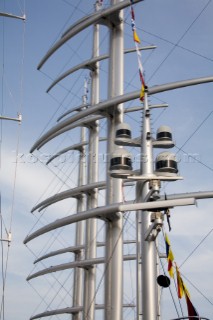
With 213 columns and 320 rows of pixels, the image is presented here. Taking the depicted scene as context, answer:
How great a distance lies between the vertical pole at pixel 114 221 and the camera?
12898mm

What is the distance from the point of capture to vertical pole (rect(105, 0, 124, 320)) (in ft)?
42.3

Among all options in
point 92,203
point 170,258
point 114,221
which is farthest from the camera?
point 92,203

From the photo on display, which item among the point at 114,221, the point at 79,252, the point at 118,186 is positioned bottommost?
the point at 114,221

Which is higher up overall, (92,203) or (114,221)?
(92,203)

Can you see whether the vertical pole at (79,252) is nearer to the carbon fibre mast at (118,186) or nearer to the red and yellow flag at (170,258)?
the carbon fibre mast at (118,186)

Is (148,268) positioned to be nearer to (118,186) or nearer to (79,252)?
(118,186)

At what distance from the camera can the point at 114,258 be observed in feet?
43.8

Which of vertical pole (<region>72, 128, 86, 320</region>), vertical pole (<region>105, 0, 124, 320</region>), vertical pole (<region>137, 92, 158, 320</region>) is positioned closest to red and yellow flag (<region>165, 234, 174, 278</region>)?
vertical pole (<region>137, 92, 158, 320</region>)

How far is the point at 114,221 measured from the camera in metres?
13.8

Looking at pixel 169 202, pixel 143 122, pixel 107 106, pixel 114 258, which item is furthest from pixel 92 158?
pixel 169 202

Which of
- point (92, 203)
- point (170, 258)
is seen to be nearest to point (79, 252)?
point (92, 203)

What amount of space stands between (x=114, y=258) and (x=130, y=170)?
16.7ft

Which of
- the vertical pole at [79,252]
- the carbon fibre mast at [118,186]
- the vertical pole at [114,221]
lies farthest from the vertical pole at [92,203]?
the vertical pole at [114,221]

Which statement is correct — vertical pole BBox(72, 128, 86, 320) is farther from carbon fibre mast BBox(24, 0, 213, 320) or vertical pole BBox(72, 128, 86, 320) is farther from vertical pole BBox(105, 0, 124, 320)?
vertical pole BBox(105, 0, 124, 320)
